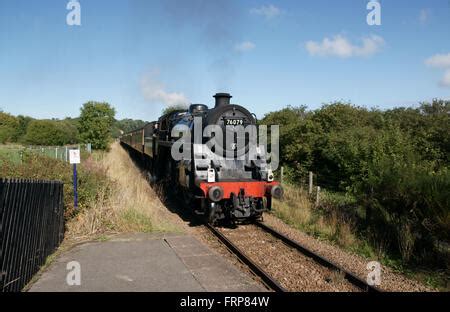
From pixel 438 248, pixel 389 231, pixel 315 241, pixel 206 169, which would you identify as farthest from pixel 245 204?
pixel 438 248

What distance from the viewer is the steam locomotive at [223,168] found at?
8.38m

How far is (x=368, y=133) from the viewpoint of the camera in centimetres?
1268

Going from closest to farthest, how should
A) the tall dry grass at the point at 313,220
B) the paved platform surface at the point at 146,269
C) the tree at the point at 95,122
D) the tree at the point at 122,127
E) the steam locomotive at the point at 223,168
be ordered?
the paved platform surface at the point at 146,269 < the tall dry grass at the point at 313,220 < the steam locomotive at the point at 223,168 < the tree at the point at 95,122 < the tree at the point at 122,127

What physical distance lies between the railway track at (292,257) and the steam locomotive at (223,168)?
64 centimetres

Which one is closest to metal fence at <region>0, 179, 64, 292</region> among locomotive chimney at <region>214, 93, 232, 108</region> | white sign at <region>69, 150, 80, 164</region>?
white sign at <region>69, 150, 80, 164</region>

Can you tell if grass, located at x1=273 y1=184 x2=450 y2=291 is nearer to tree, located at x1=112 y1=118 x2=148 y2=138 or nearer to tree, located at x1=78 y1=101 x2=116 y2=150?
tree, located at x1=78 y1=101 x2=116 y2=150

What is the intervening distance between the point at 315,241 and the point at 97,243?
14.7 feet

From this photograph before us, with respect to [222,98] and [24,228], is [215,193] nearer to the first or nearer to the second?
[222,98]

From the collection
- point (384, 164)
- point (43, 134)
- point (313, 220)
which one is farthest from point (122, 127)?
point (384, 164)

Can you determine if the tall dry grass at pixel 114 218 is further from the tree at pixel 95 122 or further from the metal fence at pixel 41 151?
the tree at pixel 95 122

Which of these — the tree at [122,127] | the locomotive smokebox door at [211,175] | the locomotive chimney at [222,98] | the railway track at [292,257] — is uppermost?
the tree at [122,127]

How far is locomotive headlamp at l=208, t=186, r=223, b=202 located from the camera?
26.0 feet

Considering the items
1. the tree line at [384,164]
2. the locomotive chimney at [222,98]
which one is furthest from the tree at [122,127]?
the locomotive chimney at [222,98]
